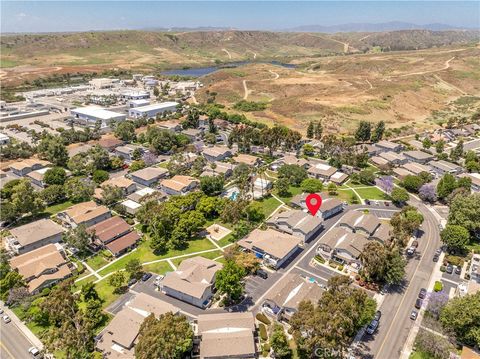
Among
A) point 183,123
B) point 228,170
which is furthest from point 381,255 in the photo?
point 183,123

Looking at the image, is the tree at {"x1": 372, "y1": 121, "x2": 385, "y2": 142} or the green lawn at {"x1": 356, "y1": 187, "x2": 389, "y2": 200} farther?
the tree at {"x1": 372, "y1": 121, "x2": 385, "y2": 142}

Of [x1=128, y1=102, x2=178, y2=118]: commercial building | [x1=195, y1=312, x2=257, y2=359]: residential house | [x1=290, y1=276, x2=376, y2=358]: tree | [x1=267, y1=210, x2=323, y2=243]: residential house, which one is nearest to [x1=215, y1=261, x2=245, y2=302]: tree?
[x1=195, y1=312, x2=257, y2=359]: residential house

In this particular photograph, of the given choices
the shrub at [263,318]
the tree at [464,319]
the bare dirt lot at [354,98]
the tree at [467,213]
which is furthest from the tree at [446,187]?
the shrub at [263,318]

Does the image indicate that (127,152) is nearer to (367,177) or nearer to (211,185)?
(211,185)

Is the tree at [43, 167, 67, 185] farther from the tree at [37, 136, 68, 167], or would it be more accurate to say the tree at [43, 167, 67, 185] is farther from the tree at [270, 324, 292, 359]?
the tree at [270, 324, 292, 359]

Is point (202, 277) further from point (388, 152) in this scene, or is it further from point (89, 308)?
point (388, 152)

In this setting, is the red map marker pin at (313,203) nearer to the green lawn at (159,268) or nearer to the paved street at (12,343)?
the green lawn at (159,268)
